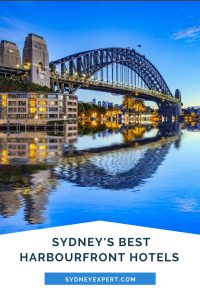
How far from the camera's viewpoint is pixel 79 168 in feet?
86.2

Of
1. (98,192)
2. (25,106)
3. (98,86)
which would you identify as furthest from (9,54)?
(98,192)

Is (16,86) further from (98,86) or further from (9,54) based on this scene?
(98,86)

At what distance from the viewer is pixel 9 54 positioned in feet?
387

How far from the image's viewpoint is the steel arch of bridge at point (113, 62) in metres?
137

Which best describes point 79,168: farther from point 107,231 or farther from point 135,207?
point 107,231

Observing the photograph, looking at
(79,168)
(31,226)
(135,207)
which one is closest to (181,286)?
(31,226)

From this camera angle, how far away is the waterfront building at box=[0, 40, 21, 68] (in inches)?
4579

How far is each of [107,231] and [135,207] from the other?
3.80 metres

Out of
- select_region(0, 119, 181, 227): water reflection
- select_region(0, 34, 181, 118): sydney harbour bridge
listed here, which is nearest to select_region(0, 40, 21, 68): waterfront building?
select_region(0, 34, 181, 118): sydney harbour bridge

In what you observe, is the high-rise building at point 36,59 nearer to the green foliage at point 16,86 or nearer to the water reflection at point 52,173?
the green foliage at point 16,86

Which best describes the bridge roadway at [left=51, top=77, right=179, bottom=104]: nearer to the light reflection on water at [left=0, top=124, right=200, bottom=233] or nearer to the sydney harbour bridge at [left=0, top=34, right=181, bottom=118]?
the sydney harbour bridge at [left=0, top=34, right=181, bottom=118]

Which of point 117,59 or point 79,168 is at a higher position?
point 117,59

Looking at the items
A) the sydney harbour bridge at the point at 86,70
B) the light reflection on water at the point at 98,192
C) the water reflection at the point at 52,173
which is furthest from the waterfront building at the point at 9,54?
the light reflection on water at the point at 98,192

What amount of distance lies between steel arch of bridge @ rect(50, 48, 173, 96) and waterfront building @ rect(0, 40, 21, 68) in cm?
1235
